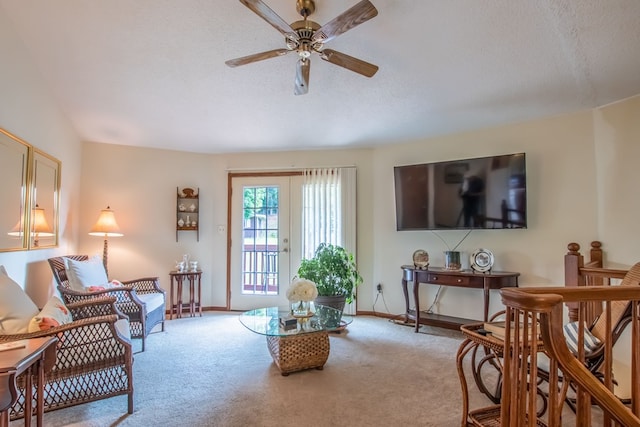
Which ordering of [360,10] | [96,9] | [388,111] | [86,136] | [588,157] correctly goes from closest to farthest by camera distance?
[360,10] < [96,9] < [588,157] < [388,111] < [86,136]

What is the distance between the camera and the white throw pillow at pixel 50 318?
199 centimetres

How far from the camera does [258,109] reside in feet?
12.3

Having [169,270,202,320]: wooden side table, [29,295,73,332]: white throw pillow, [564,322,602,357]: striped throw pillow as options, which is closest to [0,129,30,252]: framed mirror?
[29,295,73,332]: white throw pillow

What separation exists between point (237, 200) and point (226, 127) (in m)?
1.19

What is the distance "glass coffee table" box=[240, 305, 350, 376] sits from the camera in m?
2.72

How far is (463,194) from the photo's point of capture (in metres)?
3.77

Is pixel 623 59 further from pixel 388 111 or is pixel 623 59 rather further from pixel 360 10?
pixel 360 10

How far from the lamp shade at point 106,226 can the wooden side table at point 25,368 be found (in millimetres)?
2647

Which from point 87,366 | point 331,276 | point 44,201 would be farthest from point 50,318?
point 331,276

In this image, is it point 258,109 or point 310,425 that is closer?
point 310,425

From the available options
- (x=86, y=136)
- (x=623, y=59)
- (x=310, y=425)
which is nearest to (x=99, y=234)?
(x=86, y=136)

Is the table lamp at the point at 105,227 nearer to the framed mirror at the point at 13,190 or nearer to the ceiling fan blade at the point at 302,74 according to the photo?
the framed mirror at the point at 13,190

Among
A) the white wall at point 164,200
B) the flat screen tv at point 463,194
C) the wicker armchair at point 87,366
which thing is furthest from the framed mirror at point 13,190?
the flat screen tv at point 463,194

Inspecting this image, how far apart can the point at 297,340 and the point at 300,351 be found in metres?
0.09
